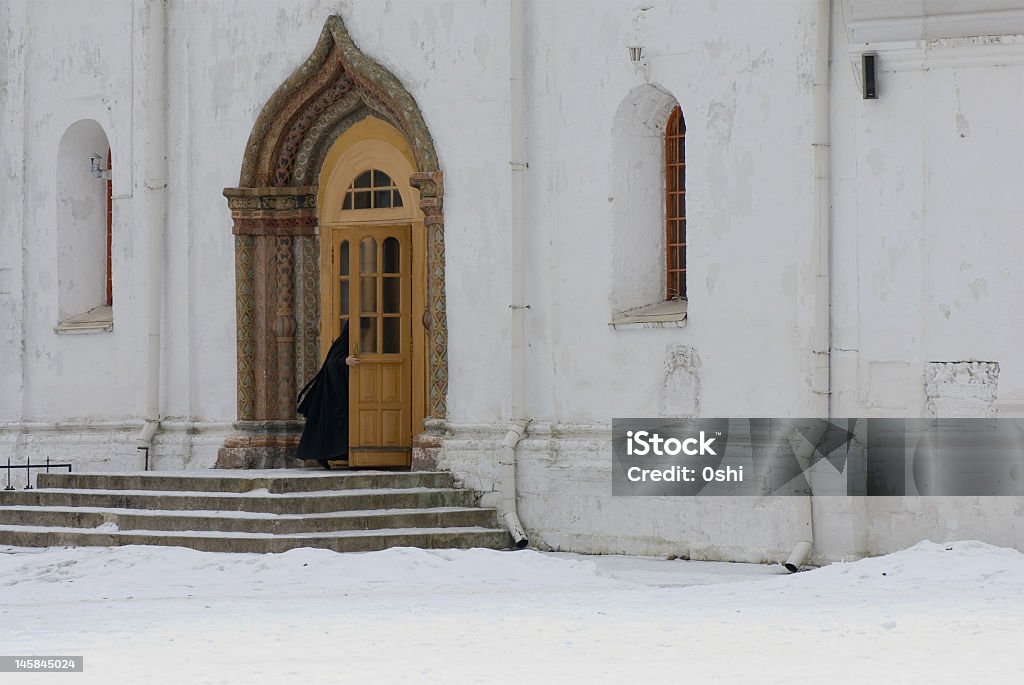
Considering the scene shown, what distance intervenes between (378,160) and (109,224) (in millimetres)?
3730

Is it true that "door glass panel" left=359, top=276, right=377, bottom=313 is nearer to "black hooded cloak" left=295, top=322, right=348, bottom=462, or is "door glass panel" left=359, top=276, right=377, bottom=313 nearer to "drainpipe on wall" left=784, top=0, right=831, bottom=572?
"black hooded cloak" left=295, top=322, right=348, bottom=462

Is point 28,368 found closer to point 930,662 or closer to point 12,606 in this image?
point 12,606

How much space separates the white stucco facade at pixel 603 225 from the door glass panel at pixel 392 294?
36.6 inches

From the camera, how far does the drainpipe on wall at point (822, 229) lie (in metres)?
14.3

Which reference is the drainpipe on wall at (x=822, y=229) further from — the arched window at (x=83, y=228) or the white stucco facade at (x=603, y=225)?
the arched window at (x=83, y=228)

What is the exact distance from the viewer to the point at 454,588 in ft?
44.0

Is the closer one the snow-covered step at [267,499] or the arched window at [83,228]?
the snow-covered step at [267,499]

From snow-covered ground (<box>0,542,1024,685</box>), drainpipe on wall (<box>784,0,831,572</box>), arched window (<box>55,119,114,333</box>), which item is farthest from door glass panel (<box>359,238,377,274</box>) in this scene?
drainpipe on wall (<box>784,0,831,572</box>)

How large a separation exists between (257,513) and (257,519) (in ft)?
0.98

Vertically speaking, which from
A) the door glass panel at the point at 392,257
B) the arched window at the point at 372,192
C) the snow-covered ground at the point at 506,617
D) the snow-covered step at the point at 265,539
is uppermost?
the arched window at the point at 372,192

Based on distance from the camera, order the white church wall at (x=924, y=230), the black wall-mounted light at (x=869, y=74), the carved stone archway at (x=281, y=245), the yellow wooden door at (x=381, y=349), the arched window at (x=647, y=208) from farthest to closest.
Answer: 1. the carved stone archway at (x=281, y=245)
2. the yellow wooden door at (x=381, y=349)
3. the arched window at (x=647, y=208)
4. the black wall-mounted light at (x=869, y=74)
5. the white church wall at (x=924, y=230)

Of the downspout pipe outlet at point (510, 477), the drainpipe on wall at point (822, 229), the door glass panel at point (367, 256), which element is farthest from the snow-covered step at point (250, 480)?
the drainpipe on wall at point (822, 229)

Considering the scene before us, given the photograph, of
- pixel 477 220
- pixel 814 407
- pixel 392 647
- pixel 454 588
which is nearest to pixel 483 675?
pixel 392 647

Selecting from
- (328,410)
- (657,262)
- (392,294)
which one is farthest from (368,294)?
(657,262)
